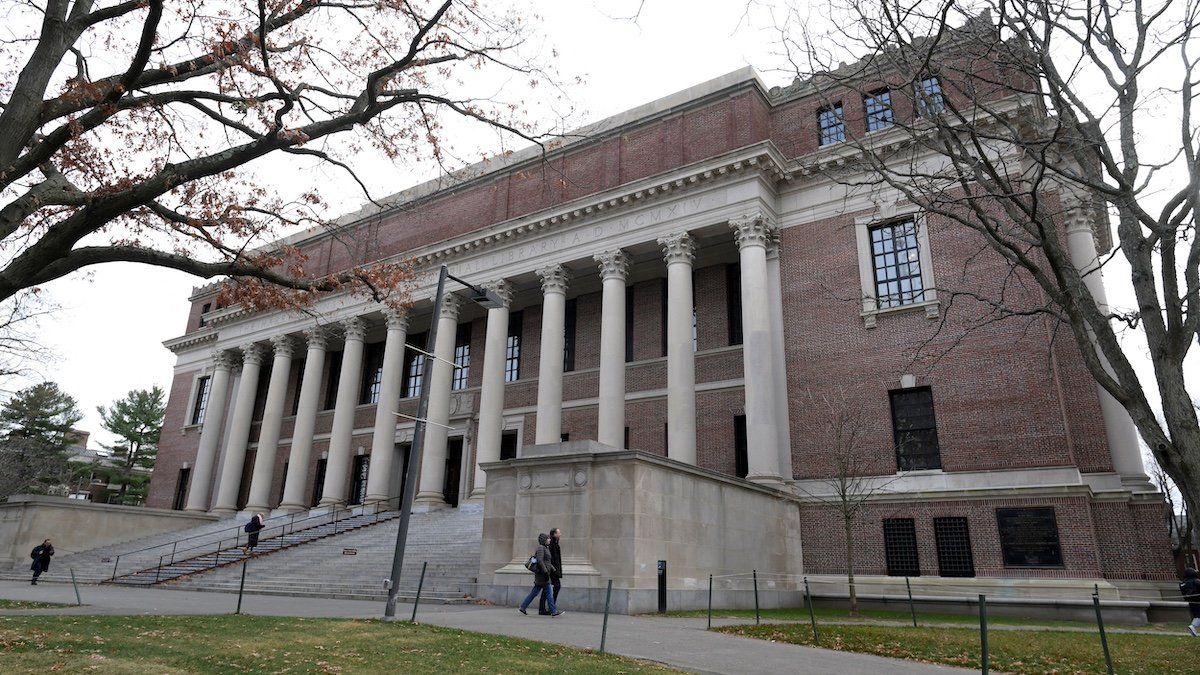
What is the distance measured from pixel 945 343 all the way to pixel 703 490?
9971 mm

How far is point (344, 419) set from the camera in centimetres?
3562

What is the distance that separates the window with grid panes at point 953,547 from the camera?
21.2m

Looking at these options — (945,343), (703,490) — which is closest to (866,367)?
(945,343)

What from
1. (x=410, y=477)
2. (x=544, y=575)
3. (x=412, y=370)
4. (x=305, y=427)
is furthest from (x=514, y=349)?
(x=410, y=477)

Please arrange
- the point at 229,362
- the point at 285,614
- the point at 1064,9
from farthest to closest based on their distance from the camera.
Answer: the point at 229,362, the point at 285,614, the point at 1064,9

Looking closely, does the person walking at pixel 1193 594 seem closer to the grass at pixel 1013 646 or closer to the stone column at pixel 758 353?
the grass at pixel 1013 646

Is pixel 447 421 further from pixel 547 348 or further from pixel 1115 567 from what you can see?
pixel 1115 567

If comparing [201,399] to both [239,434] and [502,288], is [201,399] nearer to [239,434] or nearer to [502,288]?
[239,434]

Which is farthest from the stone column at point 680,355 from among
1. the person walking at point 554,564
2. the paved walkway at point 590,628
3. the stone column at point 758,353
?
the paved walkway at point 590,628

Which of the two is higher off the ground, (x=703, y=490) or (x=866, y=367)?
(x=866, y=367)

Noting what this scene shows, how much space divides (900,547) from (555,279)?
51.8 feet

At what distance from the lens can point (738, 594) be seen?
1948 cm

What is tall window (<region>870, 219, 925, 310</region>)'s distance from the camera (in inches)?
978

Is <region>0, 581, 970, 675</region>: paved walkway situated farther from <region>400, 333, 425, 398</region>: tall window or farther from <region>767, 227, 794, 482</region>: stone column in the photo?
<region>400, 333, 425, 398</region>: tall window
